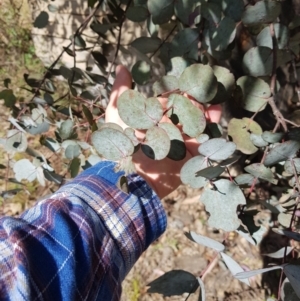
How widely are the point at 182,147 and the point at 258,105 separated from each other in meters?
0.21

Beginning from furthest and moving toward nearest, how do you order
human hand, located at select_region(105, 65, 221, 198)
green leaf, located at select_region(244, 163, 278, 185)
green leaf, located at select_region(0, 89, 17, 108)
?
green leaf, located at select_region(0, 89, 17, 108) < human hand, located at select_region(105, 65, 221, 198) < green leaf, located at select_region(244, 163, 278, 185)

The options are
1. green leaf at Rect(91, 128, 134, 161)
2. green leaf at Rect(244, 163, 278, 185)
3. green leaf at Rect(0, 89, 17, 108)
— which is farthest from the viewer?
green leaf at Rect(0, 89, 17, 108)

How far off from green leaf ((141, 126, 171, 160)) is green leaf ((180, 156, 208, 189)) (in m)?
0.07

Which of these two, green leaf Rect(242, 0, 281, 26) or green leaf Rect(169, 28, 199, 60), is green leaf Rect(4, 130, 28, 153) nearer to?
green leaf Rect(169, 28, 199, 60)

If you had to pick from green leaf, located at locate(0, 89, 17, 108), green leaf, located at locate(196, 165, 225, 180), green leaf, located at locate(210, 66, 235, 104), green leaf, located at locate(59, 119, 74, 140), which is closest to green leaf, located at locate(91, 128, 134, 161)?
green leaf, located at locate(196, 165, 225, 180)

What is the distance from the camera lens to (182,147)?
70 centimetres

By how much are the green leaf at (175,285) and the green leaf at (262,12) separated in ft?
1.53

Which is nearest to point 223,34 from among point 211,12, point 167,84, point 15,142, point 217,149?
point 211,12

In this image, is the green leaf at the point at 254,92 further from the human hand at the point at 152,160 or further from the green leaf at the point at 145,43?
the green leaf at the point at 145,43

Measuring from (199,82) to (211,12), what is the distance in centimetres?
17

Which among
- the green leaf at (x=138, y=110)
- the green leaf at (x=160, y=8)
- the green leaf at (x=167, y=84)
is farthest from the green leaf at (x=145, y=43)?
the green leaf at (x=138, y=110)

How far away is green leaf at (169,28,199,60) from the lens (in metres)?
0.82

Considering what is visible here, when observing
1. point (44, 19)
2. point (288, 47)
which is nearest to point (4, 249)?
point (288, 47)

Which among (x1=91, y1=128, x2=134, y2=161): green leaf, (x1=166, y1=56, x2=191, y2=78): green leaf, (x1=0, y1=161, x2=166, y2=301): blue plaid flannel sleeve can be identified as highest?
(x1=166, y1=56, x2=191, y2=78): green leaf
